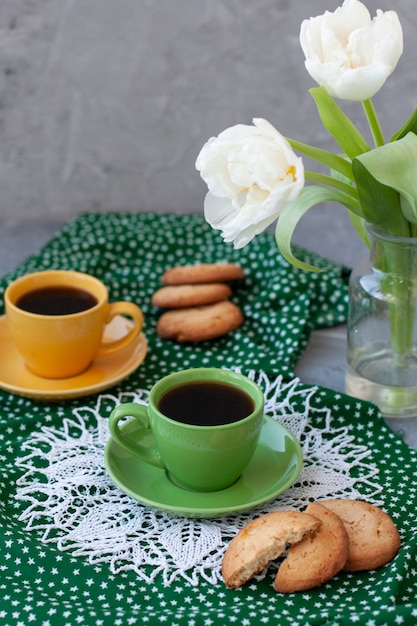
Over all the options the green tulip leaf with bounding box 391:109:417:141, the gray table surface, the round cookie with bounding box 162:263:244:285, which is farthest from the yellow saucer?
the green tulip leaf with bounding box 391:109:417:141

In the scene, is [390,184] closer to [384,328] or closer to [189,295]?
[384,328]

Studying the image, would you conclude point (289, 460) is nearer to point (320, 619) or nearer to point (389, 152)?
point (320, 619)

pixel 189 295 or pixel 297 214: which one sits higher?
pixel 297 214

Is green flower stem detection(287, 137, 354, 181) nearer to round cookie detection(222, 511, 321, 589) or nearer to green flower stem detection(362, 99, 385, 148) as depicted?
green flower stem detection(362, 99, 385, 148)

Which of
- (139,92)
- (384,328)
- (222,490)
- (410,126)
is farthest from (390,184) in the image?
(139,92)

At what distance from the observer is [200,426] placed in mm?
876

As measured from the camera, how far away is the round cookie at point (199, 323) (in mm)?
1259

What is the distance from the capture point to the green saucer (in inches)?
35.0

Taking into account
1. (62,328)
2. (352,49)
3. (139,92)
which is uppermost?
(352,49)

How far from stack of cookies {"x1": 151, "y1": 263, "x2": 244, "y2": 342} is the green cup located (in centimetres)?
30

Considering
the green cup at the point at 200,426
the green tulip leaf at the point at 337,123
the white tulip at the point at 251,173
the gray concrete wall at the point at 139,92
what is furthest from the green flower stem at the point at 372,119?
the gray concrete wall at the point at 139,92

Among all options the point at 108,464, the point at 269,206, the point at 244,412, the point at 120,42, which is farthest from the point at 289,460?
the point at 120,42

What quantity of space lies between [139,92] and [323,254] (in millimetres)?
431

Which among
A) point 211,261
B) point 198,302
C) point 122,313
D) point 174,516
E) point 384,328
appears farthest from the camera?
point 211,261
